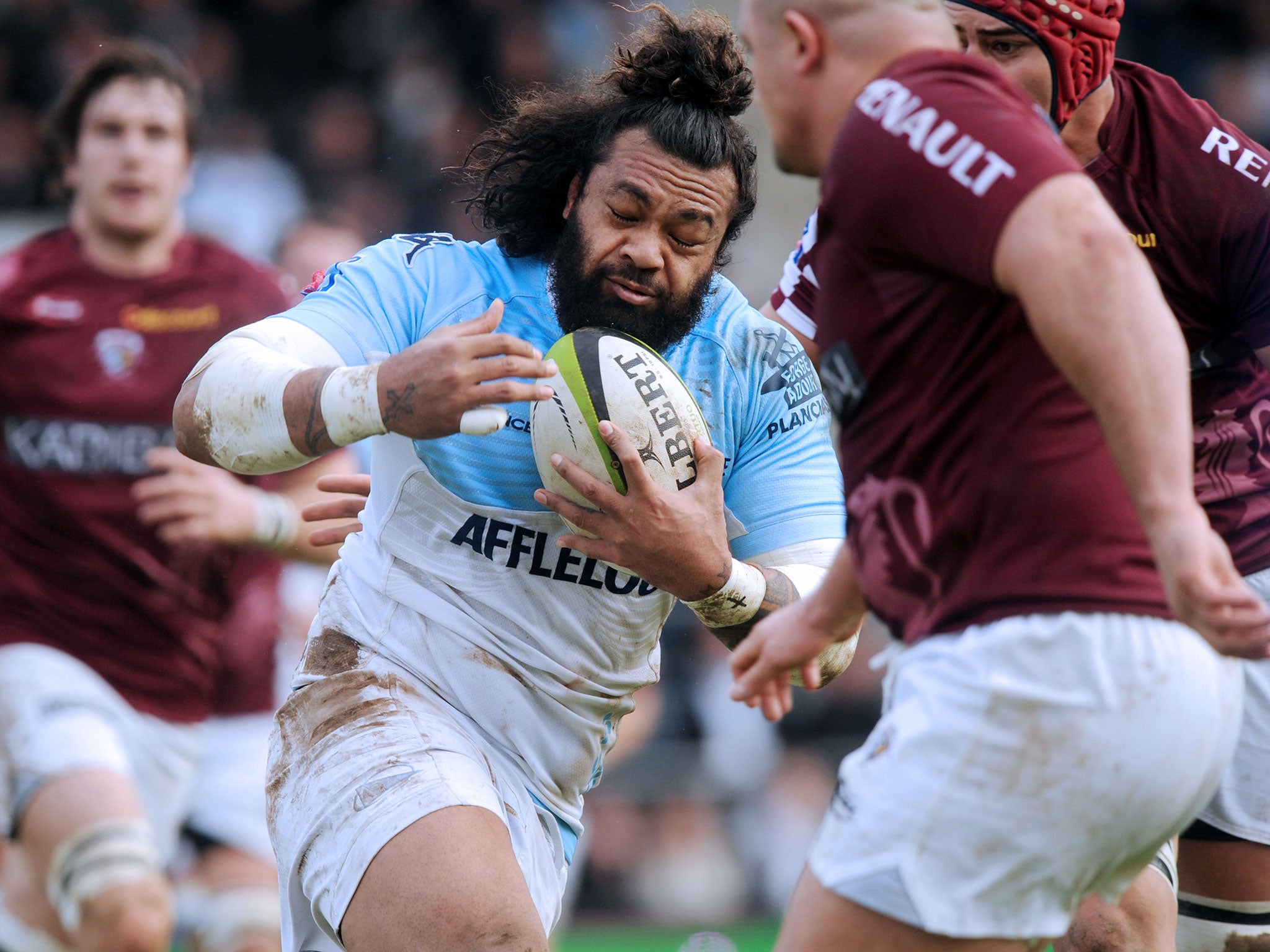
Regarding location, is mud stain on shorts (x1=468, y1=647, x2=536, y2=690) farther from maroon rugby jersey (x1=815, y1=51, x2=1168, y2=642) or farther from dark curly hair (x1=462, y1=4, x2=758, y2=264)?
maroon rugby jersey (x1=815, y1=51, x2=1168, y2=642)

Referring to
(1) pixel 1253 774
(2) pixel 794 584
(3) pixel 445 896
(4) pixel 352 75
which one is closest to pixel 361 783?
(3) pixel 445 896

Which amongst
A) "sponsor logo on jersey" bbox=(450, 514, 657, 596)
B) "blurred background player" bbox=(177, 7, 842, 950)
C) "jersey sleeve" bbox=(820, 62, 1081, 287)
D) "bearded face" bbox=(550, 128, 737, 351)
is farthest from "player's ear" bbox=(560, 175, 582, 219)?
"jersey sleeve" bbox=(820, 62, 1081, 287)

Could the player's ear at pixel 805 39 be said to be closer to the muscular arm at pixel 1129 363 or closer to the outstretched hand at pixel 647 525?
the muscular arm at pixel 1129 363

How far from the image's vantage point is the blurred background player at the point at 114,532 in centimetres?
519

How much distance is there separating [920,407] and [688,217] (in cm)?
151

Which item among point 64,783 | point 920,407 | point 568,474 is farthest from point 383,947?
point 64,783

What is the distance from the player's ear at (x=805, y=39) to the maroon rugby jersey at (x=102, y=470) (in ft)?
13.0

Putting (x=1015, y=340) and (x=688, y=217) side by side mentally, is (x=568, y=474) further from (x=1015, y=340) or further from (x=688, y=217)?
(x=1015, y=340)

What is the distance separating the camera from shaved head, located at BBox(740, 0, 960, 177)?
7.64 feet

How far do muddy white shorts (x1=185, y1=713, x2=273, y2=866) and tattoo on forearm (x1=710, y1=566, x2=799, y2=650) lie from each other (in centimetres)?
279

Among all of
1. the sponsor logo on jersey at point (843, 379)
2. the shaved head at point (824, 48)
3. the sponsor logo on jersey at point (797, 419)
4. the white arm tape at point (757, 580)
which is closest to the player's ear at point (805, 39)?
the shaved head at point (824, 48)

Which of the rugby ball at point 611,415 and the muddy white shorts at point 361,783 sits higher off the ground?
the rugby ball at point 611,415

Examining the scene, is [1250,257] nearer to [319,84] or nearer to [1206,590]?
[1206,590]

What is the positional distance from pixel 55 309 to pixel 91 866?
2.16 metres
